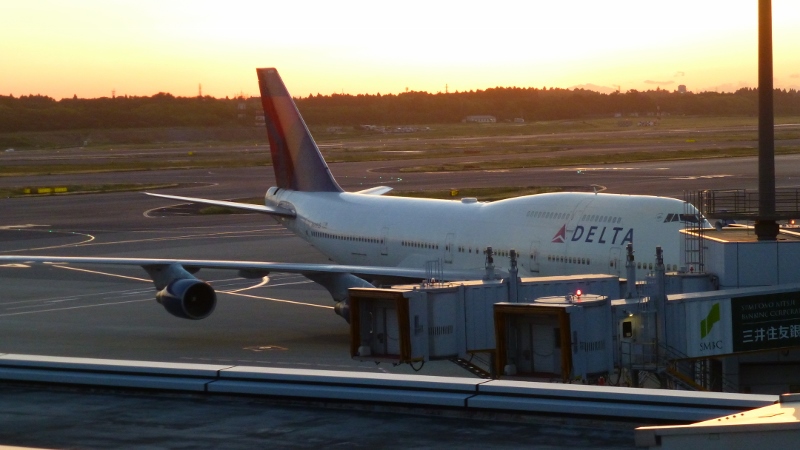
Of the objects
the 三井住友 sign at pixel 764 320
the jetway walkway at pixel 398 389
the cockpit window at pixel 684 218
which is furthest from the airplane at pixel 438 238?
the jetway walkway at pixel 398 389

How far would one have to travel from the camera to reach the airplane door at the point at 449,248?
104 ft

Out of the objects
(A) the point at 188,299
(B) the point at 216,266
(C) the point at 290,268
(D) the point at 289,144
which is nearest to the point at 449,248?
(C) the point at 290,268

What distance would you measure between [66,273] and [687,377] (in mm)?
32407

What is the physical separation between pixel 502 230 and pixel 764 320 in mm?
10499

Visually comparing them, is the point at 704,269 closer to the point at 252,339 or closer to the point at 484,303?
the point at 484,303

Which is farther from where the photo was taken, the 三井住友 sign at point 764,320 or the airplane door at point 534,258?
the airplane door at point 534,258

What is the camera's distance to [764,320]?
2030cm

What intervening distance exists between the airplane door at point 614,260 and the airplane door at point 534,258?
2.64m

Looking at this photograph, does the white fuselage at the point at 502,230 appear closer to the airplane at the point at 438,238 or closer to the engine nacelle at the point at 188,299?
the airplane at the point at 438,238

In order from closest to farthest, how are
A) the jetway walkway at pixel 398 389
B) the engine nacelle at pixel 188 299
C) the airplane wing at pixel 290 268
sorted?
the jetway walkway at pixel 398 389
the airplane wing at pixel 290 268
the engine nacelle at pixel 188 299

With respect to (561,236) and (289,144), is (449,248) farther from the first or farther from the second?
(289,144)

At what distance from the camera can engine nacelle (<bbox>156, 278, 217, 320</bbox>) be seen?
2965cm

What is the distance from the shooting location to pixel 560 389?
42.0ft

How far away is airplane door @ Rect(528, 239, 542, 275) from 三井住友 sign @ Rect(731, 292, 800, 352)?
8472 mm
